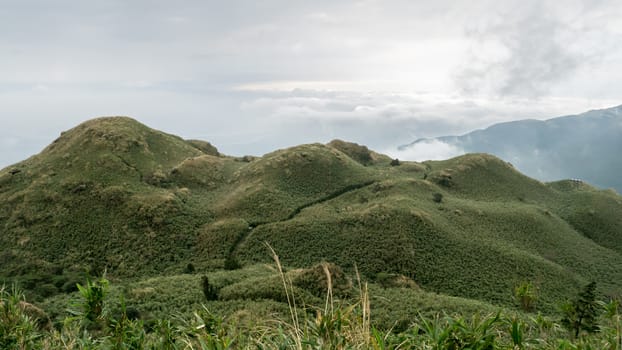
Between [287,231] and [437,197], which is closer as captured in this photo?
[287,231]

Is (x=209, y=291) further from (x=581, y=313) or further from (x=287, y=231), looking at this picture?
(x=581, y=313)

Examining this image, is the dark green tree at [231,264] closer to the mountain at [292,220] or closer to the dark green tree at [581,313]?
the mountain at [292,220]

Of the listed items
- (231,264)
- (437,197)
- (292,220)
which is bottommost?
(231,264)

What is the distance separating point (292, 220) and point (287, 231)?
13.9 feet

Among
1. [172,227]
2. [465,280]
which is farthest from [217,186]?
[465,280]

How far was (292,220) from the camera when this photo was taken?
72.6m

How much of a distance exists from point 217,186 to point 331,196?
31.1m

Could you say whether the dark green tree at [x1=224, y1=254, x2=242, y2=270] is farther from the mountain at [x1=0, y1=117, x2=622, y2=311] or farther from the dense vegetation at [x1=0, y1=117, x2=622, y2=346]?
the mountain at [x1=0, y1=117, x2=622, y2=311]

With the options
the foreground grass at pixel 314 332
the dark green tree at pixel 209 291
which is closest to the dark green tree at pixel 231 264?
the dark green tree at pixel 209 291

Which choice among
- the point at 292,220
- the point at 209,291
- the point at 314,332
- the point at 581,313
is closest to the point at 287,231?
the point at 292,220

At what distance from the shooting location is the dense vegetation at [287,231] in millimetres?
44844

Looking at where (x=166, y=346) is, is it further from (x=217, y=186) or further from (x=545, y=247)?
(x=217, y=186)

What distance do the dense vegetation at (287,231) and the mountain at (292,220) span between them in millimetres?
343

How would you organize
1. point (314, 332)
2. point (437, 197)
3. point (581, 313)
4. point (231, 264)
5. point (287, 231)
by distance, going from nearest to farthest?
point (314, 332) < point (581, 313) < point (231, 264) < point (287, 231) < point (437, 197)
